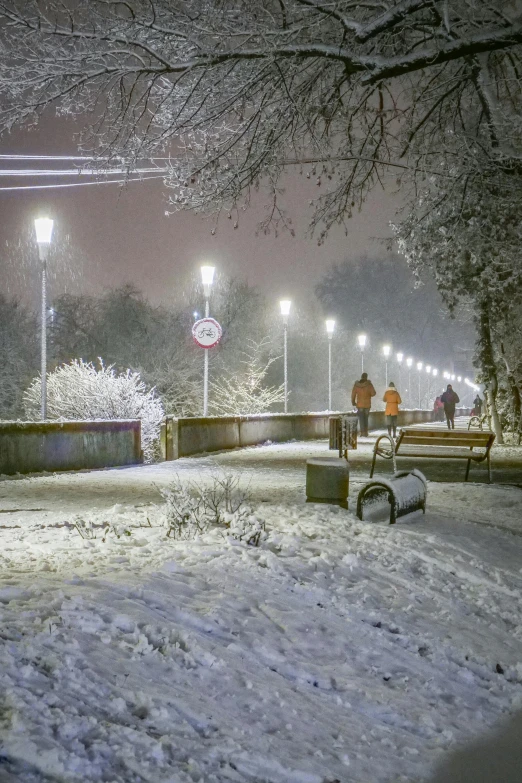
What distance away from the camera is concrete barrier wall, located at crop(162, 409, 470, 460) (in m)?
20.3

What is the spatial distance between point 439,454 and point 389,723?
9.51 metres

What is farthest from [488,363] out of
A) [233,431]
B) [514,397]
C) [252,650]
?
[252,650]

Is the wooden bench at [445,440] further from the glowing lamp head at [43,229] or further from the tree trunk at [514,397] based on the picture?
the tree trunk at [514,397]

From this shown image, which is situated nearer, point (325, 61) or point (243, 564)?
point (243, 564)

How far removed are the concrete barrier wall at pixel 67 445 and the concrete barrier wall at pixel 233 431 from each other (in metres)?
1.57

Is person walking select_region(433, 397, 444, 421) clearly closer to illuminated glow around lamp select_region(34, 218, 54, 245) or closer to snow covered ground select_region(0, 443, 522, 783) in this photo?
illuminated glow around lamp select_region(34, 218, 54, 245)

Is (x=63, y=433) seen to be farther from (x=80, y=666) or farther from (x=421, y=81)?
(x=80, y=666)

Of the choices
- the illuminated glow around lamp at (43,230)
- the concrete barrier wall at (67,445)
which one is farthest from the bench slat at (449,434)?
the illuminated glow around lamp at (43,230)

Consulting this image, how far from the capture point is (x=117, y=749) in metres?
3.59

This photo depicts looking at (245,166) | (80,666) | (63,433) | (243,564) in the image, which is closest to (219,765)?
(80,666)

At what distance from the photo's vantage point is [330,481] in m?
10.1

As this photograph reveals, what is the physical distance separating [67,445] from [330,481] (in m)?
7.92

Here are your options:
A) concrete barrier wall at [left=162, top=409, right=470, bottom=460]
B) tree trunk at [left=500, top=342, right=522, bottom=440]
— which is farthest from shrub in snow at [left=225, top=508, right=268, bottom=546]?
tree trunk at [left=500, top=342, right=522, bottom=440]

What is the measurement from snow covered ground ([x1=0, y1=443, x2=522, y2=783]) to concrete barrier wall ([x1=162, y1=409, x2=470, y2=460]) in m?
11.1
